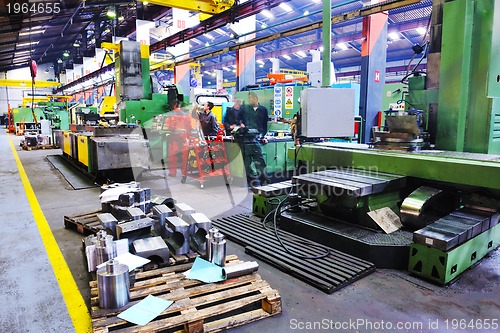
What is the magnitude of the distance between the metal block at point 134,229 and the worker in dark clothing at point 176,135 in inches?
139

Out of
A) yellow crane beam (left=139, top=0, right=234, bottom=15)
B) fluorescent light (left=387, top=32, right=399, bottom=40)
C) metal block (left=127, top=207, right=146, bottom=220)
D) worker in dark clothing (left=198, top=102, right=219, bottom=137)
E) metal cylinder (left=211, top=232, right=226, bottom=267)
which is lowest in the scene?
metal cylinder (left=211, top=232, right=226, bottom=267)

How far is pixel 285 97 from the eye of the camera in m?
8.38

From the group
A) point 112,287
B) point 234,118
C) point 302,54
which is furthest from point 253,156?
point 302,54

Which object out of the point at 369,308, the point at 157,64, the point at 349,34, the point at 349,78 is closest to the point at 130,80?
the point at 157,64

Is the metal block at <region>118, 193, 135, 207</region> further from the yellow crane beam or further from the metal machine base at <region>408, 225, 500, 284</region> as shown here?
the yellow crane beam

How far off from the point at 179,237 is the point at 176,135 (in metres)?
4.12

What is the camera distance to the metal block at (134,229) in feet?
9.04

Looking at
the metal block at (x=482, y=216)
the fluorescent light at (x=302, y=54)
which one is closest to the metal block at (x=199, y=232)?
the metal block at (x=482, y=216)

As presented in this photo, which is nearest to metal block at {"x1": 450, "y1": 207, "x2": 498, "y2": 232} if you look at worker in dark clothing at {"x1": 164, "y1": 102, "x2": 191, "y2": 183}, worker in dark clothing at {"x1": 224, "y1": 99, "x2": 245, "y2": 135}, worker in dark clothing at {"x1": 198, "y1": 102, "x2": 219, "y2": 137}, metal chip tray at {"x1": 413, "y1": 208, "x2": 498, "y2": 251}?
metal chip tray at {"x1": 413, "y1": 208, "x2": 498, "y2": 251}

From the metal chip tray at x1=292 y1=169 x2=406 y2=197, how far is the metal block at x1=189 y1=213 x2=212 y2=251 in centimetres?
90

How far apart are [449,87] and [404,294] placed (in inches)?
77.3

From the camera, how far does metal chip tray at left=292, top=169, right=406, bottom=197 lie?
2703mm

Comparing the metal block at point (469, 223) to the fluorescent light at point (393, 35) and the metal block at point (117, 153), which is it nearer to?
the metal block at point (117, 153)

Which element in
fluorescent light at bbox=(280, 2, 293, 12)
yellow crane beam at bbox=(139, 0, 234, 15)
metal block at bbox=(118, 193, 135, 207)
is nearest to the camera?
metal block at bbox=(118, 193, 135, 207)
